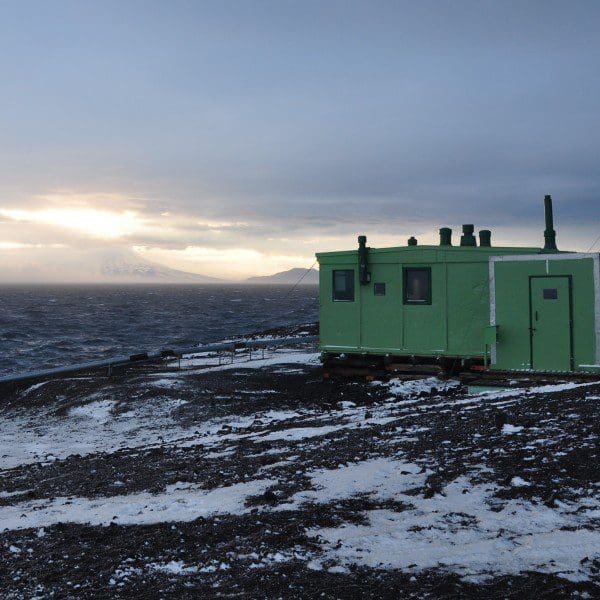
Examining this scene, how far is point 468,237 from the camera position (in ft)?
61.0

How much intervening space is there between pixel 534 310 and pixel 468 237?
14.0 feet

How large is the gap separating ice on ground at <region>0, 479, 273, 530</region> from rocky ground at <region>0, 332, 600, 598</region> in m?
0.03

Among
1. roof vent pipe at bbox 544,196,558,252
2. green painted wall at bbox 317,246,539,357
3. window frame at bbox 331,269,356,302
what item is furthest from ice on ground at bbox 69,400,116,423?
roof vent pipe at bbox 544,196,558,252

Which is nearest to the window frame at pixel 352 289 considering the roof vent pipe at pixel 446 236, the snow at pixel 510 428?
the roof vent pipe at pixel 446 236

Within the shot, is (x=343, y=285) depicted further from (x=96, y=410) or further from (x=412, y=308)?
(x=96, y=410)

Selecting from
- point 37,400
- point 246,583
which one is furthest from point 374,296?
point 246,583

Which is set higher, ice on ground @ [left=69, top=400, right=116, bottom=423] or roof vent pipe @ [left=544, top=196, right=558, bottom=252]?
roof vent pipe @ [left=544, top=196, right=558, bottom=252]

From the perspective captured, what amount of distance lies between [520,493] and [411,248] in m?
11.8

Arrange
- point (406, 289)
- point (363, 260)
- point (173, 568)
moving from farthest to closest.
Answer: point (363, 260) < point (406, 289) < point (173, 568)

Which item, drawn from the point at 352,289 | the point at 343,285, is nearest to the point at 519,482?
the point at 352,289

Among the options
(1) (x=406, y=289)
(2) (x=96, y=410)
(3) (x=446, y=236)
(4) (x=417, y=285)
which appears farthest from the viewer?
(3) (x=446, y=236)

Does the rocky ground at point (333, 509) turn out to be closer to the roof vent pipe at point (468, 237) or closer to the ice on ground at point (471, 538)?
the ice on ground at point (471, 538)

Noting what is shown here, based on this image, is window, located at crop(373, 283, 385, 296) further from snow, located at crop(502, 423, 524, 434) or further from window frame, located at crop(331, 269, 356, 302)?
snow, located at crop(502, 423, 524, 434)

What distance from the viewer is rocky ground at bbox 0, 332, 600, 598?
4.84 metres
